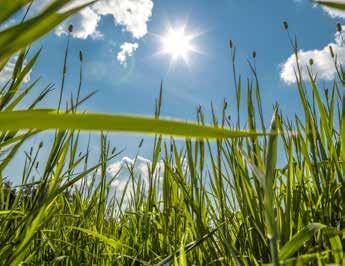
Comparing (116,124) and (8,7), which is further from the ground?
(8,7)

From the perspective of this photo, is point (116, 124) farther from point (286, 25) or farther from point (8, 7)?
point (286, 25)

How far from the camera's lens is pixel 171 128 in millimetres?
313

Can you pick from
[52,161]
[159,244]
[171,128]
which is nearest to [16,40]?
[171,128]

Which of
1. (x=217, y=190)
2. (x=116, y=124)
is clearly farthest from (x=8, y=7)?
(x=217, y=190)

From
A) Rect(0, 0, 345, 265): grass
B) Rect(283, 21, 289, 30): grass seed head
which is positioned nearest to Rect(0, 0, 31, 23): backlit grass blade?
Rect(0, 0, 345, 265): grass

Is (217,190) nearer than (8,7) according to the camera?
No

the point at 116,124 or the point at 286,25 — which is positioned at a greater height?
the point at 286,25

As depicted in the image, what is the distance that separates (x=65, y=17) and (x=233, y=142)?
34.7 inches

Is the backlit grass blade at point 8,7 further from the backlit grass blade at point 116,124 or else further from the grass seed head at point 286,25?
the grass seed head at point 286,25

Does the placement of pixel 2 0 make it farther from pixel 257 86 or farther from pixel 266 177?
pixel 257 86

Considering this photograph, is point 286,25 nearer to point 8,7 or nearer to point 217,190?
point 217,190

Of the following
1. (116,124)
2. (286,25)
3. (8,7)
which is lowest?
(116,124)

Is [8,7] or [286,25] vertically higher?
[286,25]

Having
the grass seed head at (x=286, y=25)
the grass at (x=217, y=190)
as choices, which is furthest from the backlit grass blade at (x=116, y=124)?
the grass seed head at (x=286, y=25)
